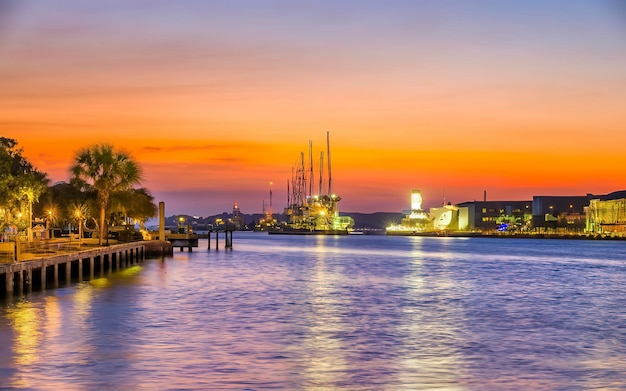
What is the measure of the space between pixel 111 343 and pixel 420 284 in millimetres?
35487

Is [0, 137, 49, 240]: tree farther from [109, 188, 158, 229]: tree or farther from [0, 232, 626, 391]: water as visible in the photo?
[109, 188, 158, 229]: tree

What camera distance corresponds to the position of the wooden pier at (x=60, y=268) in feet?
131

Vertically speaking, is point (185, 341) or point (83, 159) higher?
point (83, 159)

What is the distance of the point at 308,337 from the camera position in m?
30.4

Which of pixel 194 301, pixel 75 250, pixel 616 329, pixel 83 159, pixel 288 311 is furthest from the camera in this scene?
pixel 83 159

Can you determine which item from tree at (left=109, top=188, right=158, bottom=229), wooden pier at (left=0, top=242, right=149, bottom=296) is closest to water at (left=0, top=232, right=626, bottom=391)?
wooden pier at (left=0, top=242, right=149, bottom=296)

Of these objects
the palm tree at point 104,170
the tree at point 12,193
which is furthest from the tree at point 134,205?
the tree at point 12,193

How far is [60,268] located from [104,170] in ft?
73.0

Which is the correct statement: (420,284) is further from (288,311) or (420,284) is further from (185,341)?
(185,341)

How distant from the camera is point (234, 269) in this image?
75.6 meters

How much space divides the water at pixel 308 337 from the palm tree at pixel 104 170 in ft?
59.7

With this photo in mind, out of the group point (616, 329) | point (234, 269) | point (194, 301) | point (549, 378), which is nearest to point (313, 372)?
point (549, 378)

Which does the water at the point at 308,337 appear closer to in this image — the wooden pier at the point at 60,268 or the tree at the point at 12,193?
the wooden pier at the point at 60,268

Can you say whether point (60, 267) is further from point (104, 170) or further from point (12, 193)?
point (104, 170)
